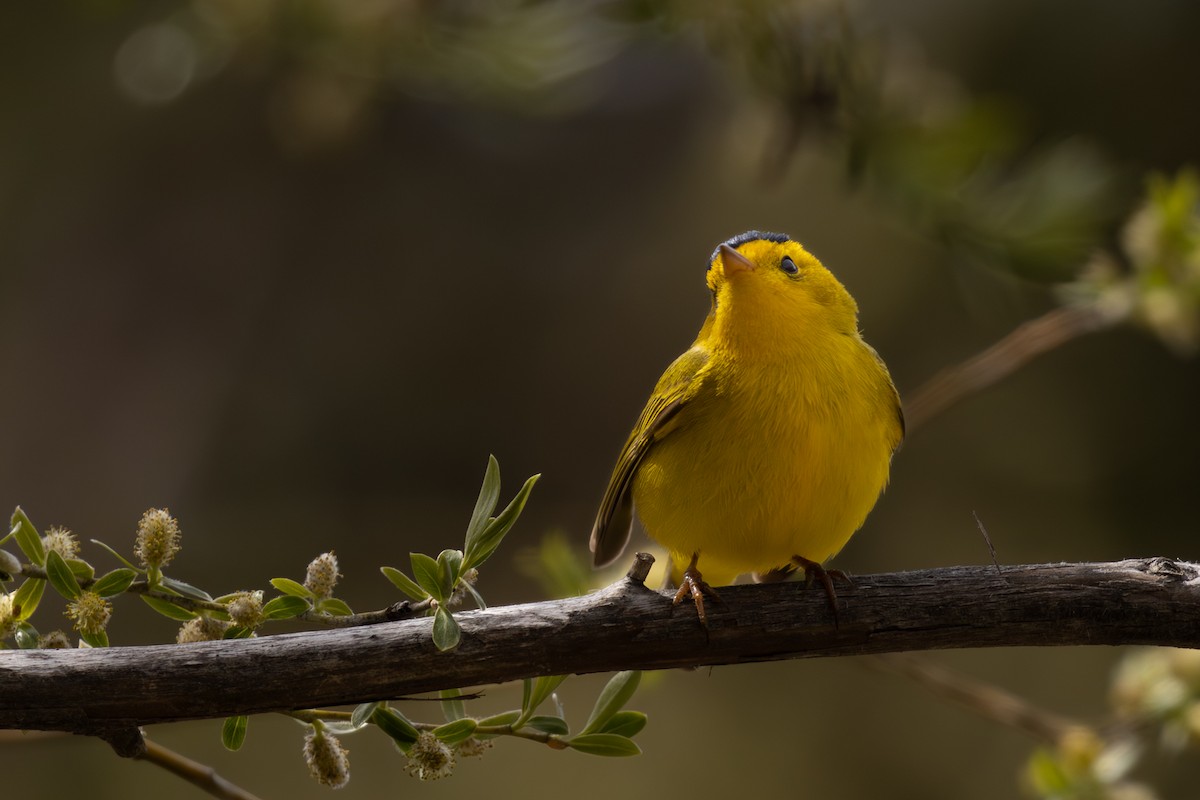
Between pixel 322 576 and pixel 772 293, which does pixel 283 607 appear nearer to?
pixel 322 576

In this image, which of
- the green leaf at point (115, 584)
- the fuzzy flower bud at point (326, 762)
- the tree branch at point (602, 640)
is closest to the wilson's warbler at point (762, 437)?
the tree branch at point (602, 640)

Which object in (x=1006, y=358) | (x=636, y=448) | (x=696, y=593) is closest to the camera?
(x=696, y=593)

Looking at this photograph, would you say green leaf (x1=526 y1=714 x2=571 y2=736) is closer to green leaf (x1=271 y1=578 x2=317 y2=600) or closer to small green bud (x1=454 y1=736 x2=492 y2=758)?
small green bud (x1=454 y1=736 x2=492 y2=758)

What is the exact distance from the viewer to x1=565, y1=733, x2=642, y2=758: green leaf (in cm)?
181

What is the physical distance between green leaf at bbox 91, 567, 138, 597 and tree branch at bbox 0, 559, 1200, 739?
0.15 metres

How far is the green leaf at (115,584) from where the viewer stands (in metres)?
1.63

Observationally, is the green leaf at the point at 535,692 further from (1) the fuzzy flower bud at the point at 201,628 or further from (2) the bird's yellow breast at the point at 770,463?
(2) the bird's yellow breast at the point at 770,463

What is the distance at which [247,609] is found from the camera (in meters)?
1.62

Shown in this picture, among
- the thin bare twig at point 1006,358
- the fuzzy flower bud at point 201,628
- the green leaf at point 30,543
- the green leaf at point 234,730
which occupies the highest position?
the thin bare twig at point 1006,358

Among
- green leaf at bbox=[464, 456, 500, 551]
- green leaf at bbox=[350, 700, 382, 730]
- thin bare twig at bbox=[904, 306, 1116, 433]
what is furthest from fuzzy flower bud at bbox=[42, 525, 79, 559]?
thin bare twig at bbox=[904, 306, 1116, 433]

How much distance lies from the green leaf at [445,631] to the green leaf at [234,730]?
368 millimetres

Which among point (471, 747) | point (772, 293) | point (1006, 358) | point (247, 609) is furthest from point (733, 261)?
→ point (247, 609)

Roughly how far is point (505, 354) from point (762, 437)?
4394 millimetres

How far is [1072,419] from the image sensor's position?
6082mm
